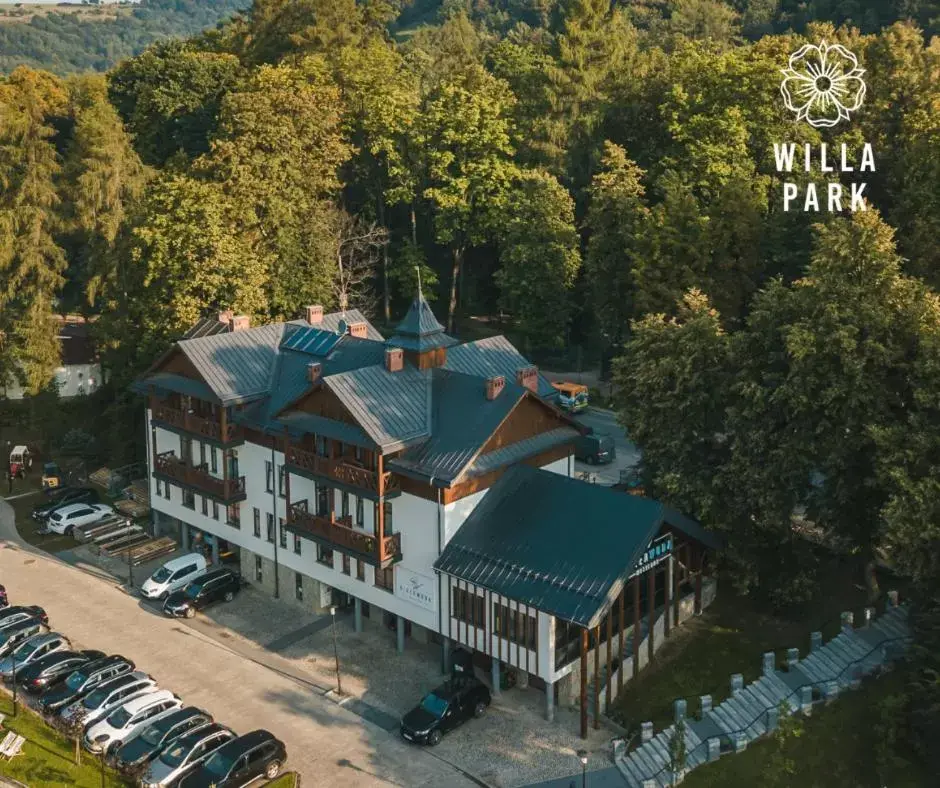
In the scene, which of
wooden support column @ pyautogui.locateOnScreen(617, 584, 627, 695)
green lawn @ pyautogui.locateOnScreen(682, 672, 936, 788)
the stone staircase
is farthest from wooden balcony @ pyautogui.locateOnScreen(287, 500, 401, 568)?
green lawn @ pyautogui.locateOnScreen(682, 672, 936, 788)

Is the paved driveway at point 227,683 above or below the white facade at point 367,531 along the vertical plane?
below

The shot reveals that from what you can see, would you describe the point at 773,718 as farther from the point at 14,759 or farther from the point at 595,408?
the point at 595,408

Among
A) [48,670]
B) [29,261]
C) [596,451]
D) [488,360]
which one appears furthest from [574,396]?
[48,670]

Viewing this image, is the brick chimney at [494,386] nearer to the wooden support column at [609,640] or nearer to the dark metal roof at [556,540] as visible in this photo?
the dark metal roof at [556,540]

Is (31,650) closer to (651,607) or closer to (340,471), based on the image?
(340,471)

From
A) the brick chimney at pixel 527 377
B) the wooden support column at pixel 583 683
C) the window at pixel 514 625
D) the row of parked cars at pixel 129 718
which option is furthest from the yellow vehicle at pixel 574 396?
the row of parked cars at pixel 129 718

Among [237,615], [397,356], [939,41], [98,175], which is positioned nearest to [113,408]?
[98,175]
